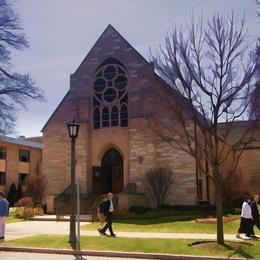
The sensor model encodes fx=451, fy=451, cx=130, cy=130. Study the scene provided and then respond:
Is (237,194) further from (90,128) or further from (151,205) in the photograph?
(90,128)

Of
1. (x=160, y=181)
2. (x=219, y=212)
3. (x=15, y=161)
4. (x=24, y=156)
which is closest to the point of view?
(x=219, y=212)

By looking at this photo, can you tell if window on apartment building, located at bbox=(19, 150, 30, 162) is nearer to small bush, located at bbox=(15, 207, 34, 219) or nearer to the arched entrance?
the arched entrance

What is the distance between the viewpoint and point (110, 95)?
3934cm

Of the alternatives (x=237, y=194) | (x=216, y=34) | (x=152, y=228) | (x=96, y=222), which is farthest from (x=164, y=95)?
(x=237, y=194)

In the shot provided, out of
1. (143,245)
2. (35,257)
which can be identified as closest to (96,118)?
(143,245)

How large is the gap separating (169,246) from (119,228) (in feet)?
28.0

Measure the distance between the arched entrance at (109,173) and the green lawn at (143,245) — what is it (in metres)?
20.1

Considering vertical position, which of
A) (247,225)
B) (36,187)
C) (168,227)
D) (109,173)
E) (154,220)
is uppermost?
(109,173)

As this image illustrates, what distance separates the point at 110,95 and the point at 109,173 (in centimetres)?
683

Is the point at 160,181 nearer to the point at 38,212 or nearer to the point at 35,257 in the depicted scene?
the point at 38,212

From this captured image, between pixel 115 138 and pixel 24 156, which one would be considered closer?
pixel 115 138

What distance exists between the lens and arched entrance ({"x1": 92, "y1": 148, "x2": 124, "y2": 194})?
38.8 metres

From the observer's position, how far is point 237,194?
39.9 metres

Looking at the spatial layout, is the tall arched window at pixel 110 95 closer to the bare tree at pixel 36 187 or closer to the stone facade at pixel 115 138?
the stone facade at pixel 115 138
